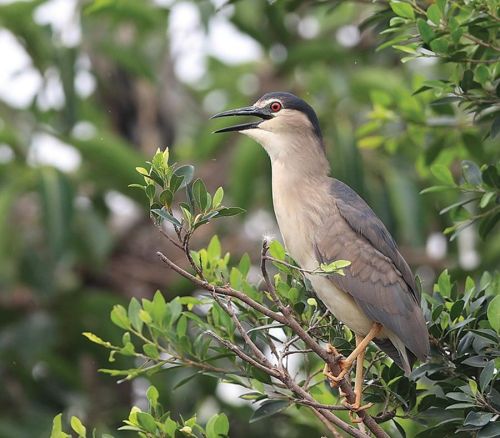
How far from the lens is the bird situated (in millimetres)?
3770

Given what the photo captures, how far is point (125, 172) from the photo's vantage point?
6207 millimetres

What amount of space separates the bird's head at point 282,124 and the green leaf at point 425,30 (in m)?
1.08

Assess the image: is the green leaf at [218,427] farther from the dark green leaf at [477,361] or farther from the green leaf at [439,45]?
the green leaf at [439,45]

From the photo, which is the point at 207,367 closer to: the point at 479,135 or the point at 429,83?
the point at 429,83

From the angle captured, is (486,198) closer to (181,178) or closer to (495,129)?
(495,129)

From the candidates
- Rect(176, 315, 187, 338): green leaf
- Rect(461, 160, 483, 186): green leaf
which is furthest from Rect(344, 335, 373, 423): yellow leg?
Rect(461, 160, 483, 186): green leaf

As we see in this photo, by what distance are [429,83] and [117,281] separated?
4212mm

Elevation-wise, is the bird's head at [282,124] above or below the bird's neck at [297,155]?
above

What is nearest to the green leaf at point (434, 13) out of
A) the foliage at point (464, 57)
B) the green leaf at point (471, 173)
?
the foliage at point (464, 57)

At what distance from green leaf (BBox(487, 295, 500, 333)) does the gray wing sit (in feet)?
1.57

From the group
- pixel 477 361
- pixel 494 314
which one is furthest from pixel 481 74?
pixel 477 361

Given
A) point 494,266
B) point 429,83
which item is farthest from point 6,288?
point 429,83

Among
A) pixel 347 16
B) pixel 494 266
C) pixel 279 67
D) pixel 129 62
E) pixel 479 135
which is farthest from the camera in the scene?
pixel 347 16

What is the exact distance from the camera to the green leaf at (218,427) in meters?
3.26
